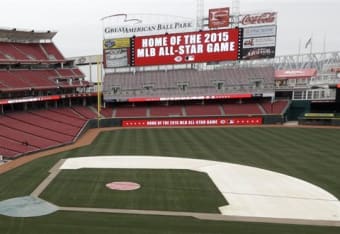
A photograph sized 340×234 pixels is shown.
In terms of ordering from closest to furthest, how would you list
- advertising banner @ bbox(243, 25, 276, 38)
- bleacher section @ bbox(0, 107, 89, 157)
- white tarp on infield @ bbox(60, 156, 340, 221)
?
1. white tarp on infield @ bbox(60, 156, 340, 221)
2. bleacher section @ bbox(0, 107, 89, 157)
3. advertising banner @ bbox(243, 25, 276, 38)

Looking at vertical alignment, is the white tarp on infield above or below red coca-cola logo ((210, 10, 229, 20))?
below

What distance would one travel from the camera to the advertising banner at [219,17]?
2102 inches

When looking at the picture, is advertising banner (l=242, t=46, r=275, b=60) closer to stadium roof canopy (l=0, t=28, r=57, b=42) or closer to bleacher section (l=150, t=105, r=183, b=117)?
bleacher section (l=150, t=105, r=183, b=117)

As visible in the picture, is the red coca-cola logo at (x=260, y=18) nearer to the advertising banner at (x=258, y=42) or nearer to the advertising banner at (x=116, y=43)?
the advertising banner at (x=258, y=42)

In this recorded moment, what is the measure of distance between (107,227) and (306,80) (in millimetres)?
53649

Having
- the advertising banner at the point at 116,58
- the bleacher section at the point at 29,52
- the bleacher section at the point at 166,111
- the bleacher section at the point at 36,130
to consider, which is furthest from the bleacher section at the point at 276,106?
the bleacher section at the point at 29,52

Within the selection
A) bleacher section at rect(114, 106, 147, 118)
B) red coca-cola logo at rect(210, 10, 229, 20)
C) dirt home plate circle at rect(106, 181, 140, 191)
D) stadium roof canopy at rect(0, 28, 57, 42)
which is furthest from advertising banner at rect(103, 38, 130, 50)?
dirt home plate circle at rect(106, 181, 140, 191)

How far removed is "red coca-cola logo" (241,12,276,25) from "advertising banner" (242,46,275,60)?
15.4ft

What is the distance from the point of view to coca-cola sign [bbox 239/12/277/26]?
51656mm

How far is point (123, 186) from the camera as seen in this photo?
18953 mm

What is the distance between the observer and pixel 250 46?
174 feet

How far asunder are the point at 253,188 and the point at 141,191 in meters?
7.12

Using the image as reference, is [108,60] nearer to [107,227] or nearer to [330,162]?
[330,162]

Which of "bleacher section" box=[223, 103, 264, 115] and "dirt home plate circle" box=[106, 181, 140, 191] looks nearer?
"dirt home plate circle" box=[106, 181, 140, 191]
